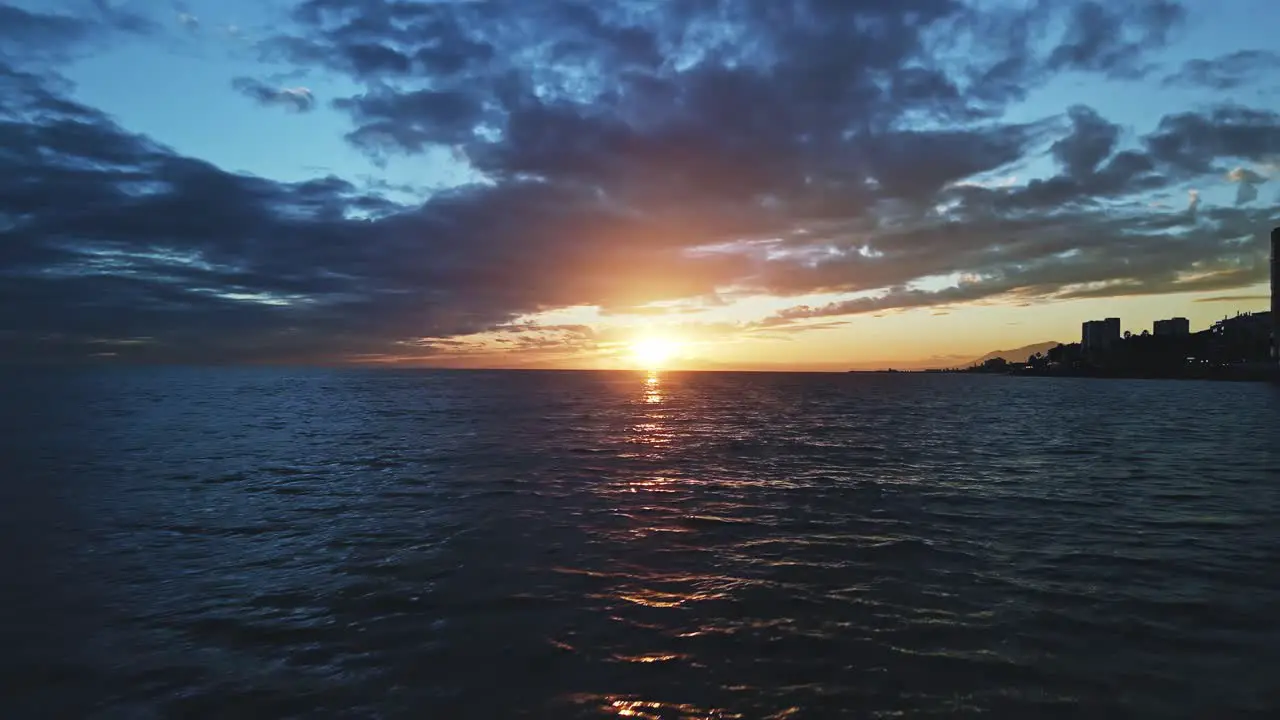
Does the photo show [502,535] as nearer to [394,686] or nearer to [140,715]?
[394,686]

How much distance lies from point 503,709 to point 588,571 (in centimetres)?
670

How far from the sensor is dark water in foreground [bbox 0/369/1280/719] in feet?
33.7

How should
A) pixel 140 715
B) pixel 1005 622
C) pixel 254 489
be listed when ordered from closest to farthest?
pixel 140 715, pixel 1005 622, pixel 254 489

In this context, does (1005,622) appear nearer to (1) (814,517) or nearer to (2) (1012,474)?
(1) (814,517)

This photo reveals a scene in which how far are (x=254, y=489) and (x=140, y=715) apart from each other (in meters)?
20.6

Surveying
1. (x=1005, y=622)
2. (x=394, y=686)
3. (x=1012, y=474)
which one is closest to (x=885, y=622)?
(x=1005, y=622)

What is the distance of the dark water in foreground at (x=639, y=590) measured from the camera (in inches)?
404

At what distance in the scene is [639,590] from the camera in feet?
49.2

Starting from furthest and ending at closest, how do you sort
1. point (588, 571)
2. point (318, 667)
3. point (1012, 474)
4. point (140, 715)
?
point (1012, 474) < point (588, 571) < point (318, 667) < point (140, 715)

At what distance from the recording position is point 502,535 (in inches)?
787

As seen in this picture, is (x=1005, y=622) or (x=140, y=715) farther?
(x=1005, y=622)

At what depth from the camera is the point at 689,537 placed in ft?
65.1

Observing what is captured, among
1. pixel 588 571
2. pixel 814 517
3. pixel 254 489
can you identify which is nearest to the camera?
pixel 588 571

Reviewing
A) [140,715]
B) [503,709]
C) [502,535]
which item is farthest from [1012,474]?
[140,715]
